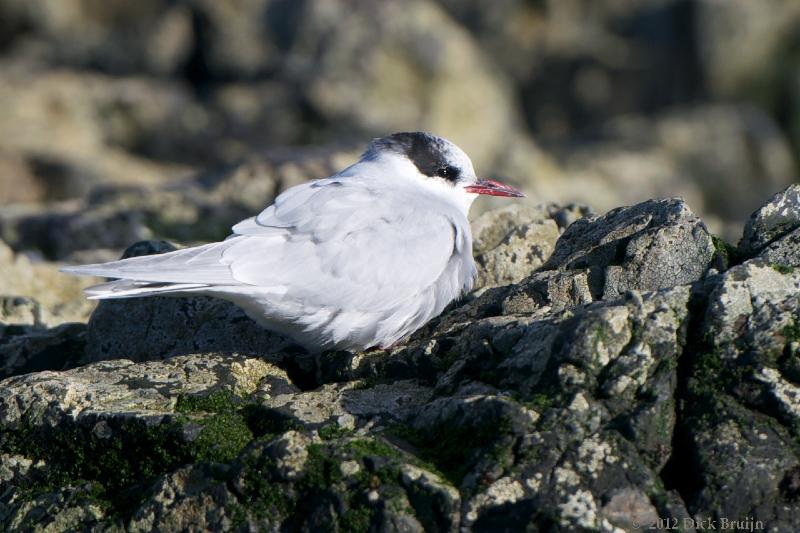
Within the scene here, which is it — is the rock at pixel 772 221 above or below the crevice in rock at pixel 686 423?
above

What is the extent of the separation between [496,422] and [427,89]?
39.3 ft

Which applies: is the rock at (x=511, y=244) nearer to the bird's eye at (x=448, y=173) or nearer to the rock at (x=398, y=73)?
the bird's eye at (x=448, y=173)

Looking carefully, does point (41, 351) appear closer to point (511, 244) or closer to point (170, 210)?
point (511, 244)

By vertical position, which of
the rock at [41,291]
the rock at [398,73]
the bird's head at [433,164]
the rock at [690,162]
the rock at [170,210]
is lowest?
the rock at [41,291]

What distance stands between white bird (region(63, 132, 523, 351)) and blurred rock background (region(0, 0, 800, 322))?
6.72 metres

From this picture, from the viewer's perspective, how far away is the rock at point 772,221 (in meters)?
4.85

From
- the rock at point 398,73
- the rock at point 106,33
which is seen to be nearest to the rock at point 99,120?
the rock at point 106,33

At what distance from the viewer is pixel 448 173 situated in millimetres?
6164

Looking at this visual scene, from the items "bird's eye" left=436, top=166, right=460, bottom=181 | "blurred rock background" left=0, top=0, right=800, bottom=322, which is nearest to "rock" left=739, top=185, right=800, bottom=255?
"bird's eye" left=436, top=166, right=460, bottom=181

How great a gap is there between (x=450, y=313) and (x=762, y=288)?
1.73 metres

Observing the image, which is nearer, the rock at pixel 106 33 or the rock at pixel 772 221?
the rock at pixel 772 221

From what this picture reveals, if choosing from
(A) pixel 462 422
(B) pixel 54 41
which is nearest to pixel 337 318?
(A) pixel 462 422

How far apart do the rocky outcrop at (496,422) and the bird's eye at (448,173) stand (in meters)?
1.32

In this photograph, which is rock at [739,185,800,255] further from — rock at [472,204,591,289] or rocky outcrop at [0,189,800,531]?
rock at [472,204,591,289]
